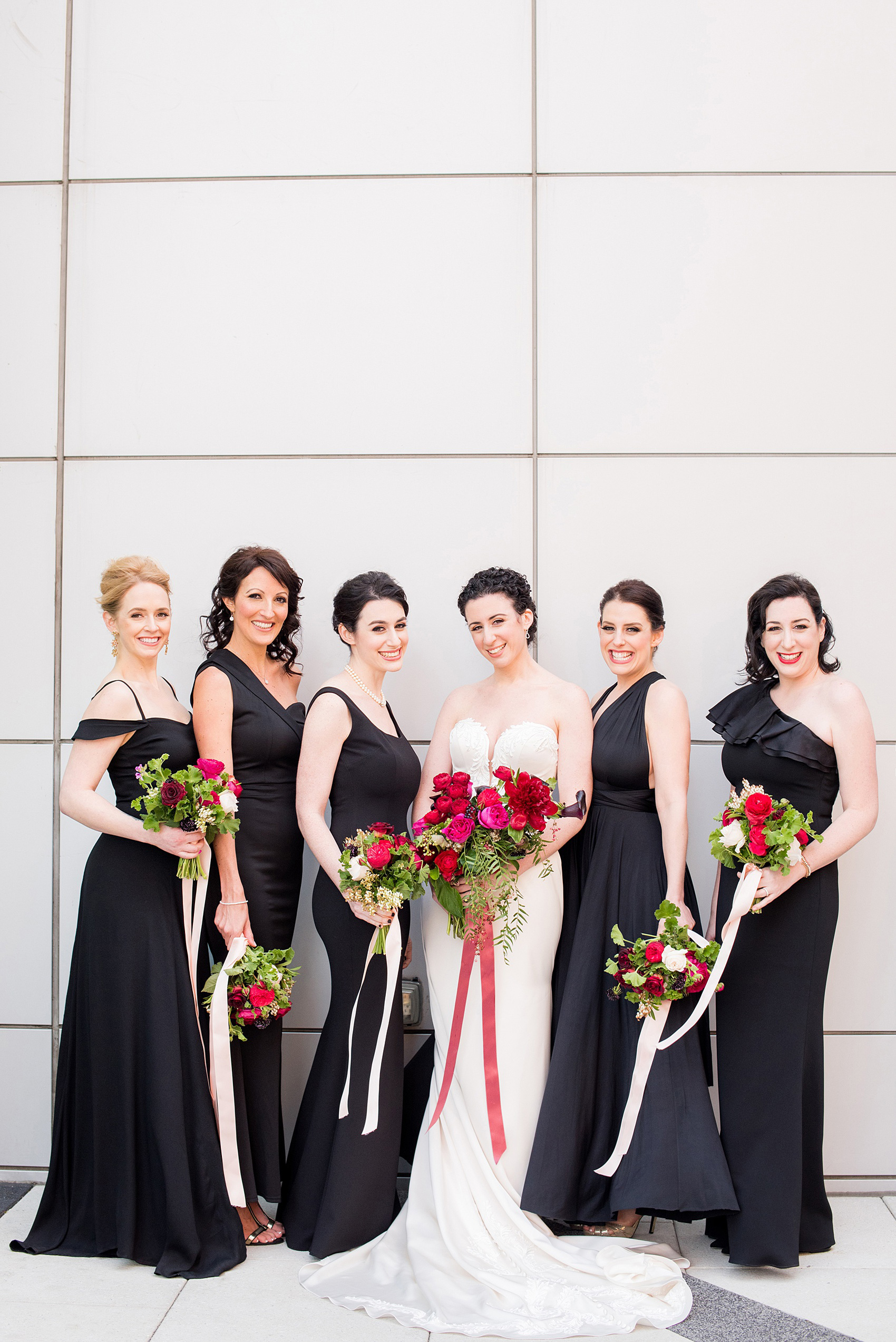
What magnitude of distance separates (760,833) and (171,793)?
175 cm

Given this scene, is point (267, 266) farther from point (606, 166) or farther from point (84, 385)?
point (606, 166)

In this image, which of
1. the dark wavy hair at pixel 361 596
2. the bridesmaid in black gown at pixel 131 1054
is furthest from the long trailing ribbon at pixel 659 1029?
the dark wavy hair at pixel 361 596

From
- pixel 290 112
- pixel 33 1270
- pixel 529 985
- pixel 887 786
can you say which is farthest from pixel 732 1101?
pixel 290 112

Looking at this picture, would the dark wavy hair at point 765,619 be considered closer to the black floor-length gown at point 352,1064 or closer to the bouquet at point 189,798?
the black floor-length gown at point 352,1064

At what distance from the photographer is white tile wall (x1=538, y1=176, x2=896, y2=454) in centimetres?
380

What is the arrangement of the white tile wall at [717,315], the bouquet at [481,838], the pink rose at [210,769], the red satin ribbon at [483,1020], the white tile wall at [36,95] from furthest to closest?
1. the white tile wall at [36,95]
2. the white tile wall at [717,315]
3. the red satin ribbon at [483,1020]
4. the pink rose at [210,769]
5. the bouquet at [481,838]

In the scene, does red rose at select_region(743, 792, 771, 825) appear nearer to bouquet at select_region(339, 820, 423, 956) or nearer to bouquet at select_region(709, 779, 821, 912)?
bouquet at select_region(709, 779, 821, 912)

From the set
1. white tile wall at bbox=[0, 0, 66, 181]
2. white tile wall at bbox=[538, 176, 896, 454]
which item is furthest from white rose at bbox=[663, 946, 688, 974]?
white tile wall at bbox=[0, 0, 66, 181]

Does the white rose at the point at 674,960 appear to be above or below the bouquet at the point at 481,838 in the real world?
below

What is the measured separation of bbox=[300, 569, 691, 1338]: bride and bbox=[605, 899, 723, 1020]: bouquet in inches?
10.5

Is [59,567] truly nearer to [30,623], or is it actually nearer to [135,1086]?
[30,623]

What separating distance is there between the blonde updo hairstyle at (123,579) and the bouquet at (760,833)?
6.49ft

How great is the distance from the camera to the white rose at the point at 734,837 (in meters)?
2.84

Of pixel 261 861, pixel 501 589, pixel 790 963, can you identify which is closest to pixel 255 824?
pixel 261 861
